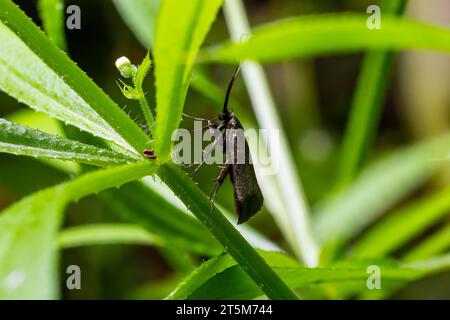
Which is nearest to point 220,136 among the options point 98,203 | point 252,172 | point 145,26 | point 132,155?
point 252,172

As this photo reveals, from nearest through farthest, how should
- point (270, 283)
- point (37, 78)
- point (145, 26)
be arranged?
point (270, 283) → point (37, 78) → point (145, 26)

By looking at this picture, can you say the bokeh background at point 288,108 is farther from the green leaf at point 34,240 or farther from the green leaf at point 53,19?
the green leaf at point 34,240

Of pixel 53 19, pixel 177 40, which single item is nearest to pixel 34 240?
pixel 177 40

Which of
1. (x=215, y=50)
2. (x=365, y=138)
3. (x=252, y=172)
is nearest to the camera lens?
(x=215, y=50)

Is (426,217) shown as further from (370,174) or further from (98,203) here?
(98,203)

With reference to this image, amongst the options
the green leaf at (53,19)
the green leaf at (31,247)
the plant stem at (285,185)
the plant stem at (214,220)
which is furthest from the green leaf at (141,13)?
the green leaf at (31,247)

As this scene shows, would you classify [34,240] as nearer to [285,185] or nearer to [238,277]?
[238,277]
